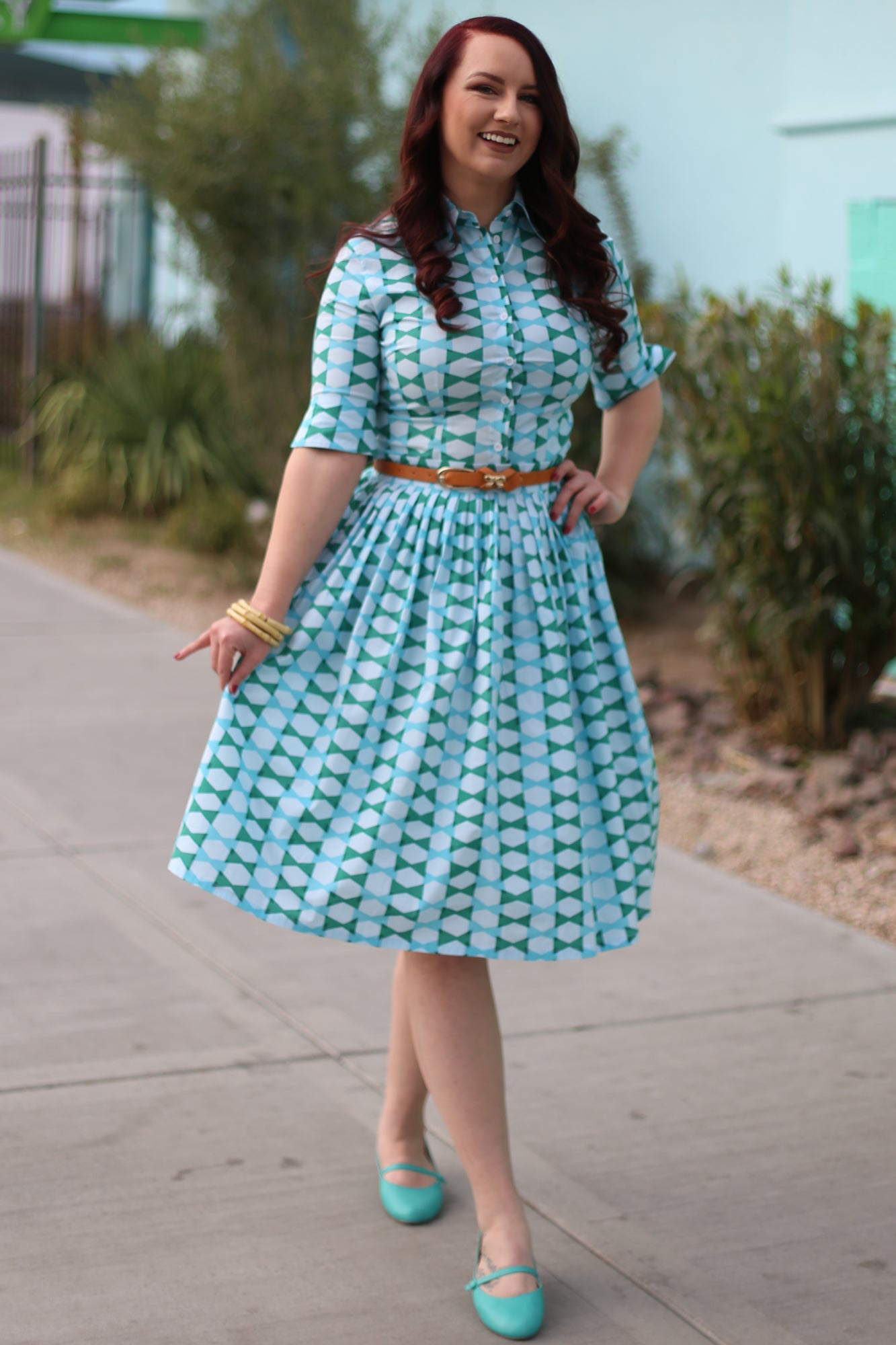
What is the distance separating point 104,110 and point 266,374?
172cm

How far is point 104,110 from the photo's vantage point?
9102mm

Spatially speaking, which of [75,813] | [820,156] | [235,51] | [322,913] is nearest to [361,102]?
[235,51]

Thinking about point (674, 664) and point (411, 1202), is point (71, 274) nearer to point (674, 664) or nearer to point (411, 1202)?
point (674, 664)

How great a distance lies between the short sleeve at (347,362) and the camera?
8.26 feet

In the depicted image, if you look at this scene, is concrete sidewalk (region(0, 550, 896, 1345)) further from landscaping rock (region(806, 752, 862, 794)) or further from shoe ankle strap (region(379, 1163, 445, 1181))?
landscaping rock (region(806, 752, 862, 794))

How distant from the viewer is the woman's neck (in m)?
2.58

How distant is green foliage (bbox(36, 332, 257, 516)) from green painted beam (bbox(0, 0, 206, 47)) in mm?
3039

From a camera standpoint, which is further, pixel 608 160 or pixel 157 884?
pixel 608 160

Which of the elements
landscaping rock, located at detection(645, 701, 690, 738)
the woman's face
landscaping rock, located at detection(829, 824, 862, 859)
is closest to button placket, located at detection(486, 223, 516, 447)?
the woman's face

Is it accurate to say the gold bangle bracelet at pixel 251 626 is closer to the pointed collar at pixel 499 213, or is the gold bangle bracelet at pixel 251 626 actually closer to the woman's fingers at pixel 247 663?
the woman's fingers at pixel 247 663

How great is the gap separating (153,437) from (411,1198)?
27.4 feet

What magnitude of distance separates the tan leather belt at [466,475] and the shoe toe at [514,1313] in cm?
123

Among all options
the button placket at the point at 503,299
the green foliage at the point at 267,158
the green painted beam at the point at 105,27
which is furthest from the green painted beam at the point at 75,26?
the button placket at the point at 503,299

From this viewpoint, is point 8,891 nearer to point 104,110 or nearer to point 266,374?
point 266,374
